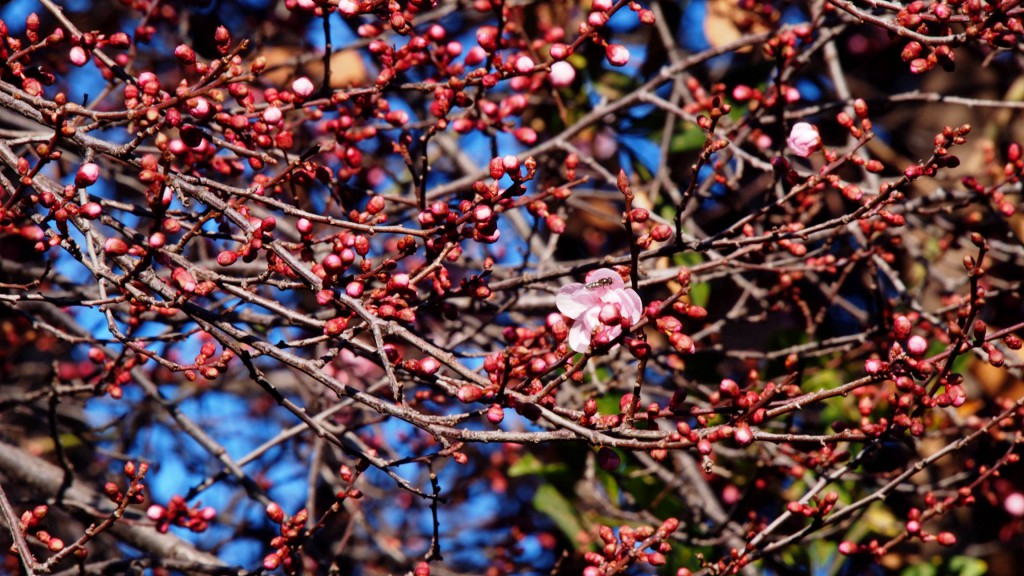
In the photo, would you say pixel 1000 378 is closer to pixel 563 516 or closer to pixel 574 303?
pixel 563 516

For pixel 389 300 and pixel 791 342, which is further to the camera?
pixel 791 342

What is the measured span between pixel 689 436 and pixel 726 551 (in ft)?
5.89

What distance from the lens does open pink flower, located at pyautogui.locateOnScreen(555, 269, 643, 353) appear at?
1.66 meters

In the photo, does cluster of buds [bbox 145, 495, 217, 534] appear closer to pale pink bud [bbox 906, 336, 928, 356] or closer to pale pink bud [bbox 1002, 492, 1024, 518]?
pale pink bud [bbox 906, 336, 928, 356]

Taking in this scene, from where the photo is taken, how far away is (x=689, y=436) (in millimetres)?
1656

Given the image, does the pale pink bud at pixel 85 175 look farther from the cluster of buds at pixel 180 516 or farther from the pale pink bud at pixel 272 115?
the cluster of buds at pixel 180 516

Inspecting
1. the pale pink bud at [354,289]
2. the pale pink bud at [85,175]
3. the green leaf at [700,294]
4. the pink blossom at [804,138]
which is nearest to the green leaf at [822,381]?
the green leaf at [700,294]

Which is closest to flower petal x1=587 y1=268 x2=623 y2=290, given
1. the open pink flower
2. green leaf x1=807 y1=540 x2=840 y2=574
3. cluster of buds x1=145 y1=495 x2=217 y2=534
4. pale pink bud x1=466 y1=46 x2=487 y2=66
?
the open pink flower

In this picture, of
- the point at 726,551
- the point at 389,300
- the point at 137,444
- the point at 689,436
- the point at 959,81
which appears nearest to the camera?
the point at 689,436

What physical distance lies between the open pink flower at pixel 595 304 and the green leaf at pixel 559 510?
1703mm

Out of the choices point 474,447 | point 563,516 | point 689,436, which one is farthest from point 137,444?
point 689,436

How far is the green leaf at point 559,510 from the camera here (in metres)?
3.39

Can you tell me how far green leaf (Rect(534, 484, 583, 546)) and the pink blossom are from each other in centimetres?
177

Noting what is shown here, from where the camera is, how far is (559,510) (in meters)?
3.45
